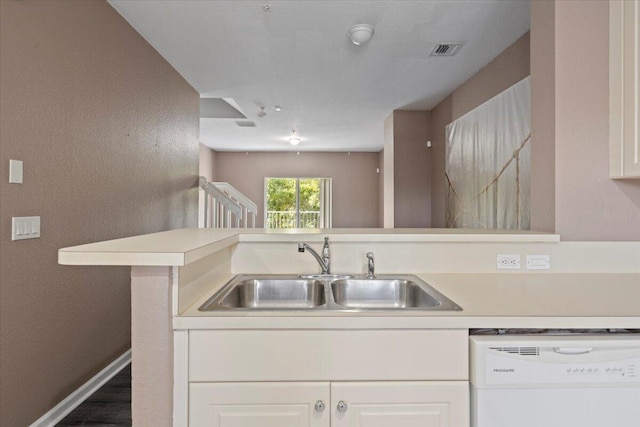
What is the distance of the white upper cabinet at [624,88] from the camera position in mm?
1572

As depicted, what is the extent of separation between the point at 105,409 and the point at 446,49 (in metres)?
3.57

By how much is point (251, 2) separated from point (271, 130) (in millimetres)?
4062

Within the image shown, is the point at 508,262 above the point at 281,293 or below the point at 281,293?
above

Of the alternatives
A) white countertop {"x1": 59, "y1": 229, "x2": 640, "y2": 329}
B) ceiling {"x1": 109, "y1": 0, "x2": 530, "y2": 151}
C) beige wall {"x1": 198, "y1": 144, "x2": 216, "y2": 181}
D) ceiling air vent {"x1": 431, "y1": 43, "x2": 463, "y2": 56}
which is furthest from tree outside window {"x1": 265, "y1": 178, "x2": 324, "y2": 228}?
white countertop {"x1": 59, "y1": 229, "x2": 640, "y2": 329}

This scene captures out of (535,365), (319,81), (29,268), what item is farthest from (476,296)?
(319,81)

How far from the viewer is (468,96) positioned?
402cm

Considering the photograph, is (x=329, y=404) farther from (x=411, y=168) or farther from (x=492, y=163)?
(x=411, y=168)

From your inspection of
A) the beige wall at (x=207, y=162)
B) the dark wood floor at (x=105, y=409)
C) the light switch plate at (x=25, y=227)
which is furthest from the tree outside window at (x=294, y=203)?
the light switch plate at (x=25, y=227)

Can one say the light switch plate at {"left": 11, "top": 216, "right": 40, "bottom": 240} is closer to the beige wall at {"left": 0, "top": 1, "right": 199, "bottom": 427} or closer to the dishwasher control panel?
the beige wall at {"left": 0, "top": 1, "right": 199, "bottom": 427}

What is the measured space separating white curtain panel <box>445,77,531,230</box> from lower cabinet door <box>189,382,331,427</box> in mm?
2360

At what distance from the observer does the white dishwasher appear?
110 centimetres

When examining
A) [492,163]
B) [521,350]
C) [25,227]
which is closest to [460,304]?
[521,350]

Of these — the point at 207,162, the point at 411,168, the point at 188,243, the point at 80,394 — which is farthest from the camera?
the point at 207,162

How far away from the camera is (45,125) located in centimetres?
196
